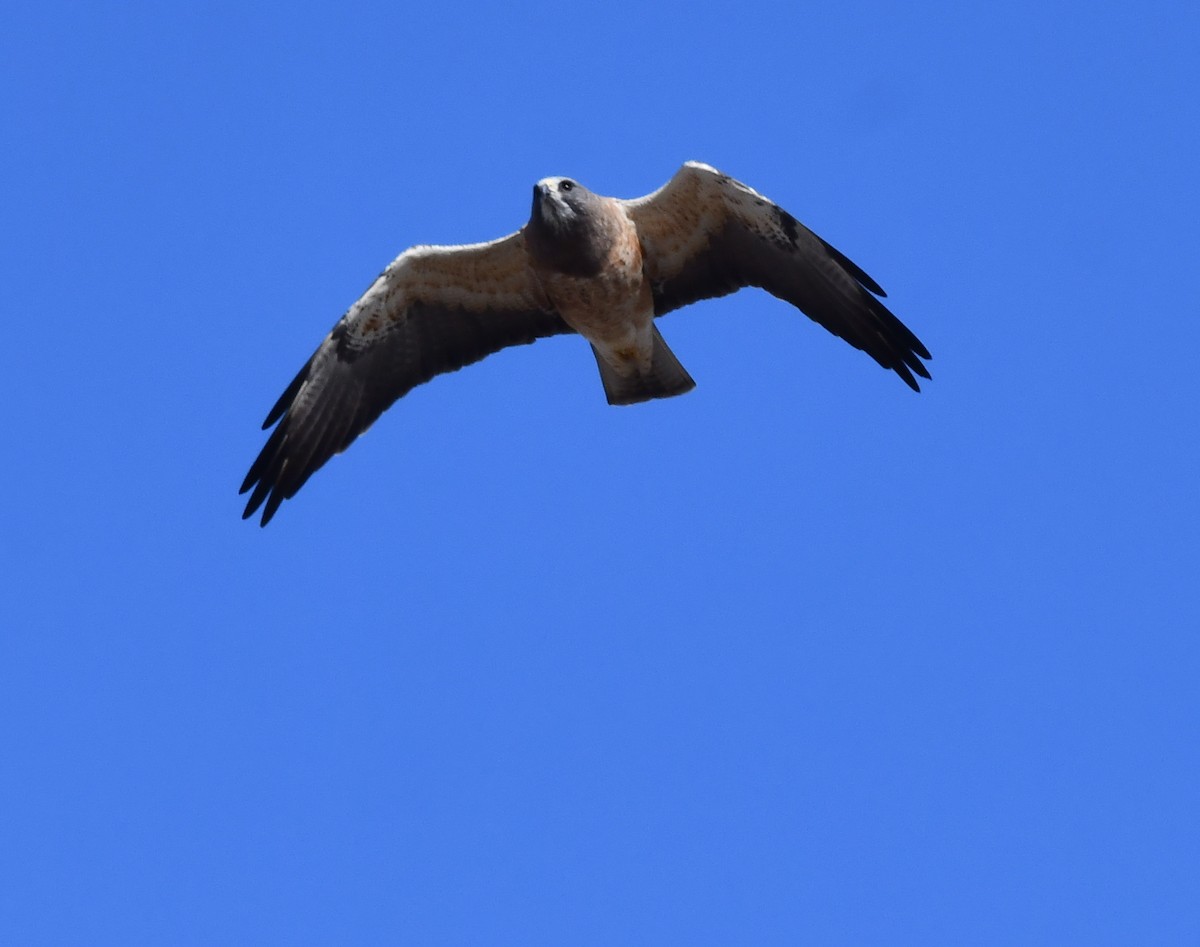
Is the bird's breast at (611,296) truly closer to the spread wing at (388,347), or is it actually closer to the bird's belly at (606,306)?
the bird's belly at (606,306)

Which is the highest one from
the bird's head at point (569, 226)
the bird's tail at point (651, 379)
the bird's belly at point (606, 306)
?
the bird's head at point (569, 226)

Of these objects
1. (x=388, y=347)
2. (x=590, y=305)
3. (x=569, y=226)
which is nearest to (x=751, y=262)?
(x=590, y=305)

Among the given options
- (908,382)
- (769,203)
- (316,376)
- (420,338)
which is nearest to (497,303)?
(420,338)

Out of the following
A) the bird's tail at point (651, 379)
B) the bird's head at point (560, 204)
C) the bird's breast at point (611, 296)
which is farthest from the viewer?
the bird's tail at point (651, 379)

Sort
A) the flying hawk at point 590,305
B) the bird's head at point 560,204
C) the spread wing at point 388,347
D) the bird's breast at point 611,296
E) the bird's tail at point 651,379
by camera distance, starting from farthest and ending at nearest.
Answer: the bird's tail at point 651,379, the spread wing at point 388,347, the flying hawk at point 590,305, the bird's breast at point 611,296, the bird's head at point 560,204

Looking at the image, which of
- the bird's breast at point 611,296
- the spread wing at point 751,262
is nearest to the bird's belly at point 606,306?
the bird's breast at point 611,296

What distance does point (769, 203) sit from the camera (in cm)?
959

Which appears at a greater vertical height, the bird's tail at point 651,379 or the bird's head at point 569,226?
the bird's head at point 569,226

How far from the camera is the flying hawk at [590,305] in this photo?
31.5 ft

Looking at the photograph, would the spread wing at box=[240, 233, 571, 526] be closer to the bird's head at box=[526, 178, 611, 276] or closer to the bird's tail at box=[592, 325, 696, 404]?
the bird's tail at box=[592, 325, 696, 404]

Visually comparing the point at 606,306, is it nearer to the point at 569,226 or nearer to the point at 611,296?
the point at 611,296

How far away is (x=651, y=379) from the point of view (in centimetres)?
1019

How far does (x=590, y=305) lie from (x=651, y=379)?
A: 85cm

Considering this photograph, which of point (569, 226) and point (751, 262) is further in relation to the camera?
point (751, 262)
